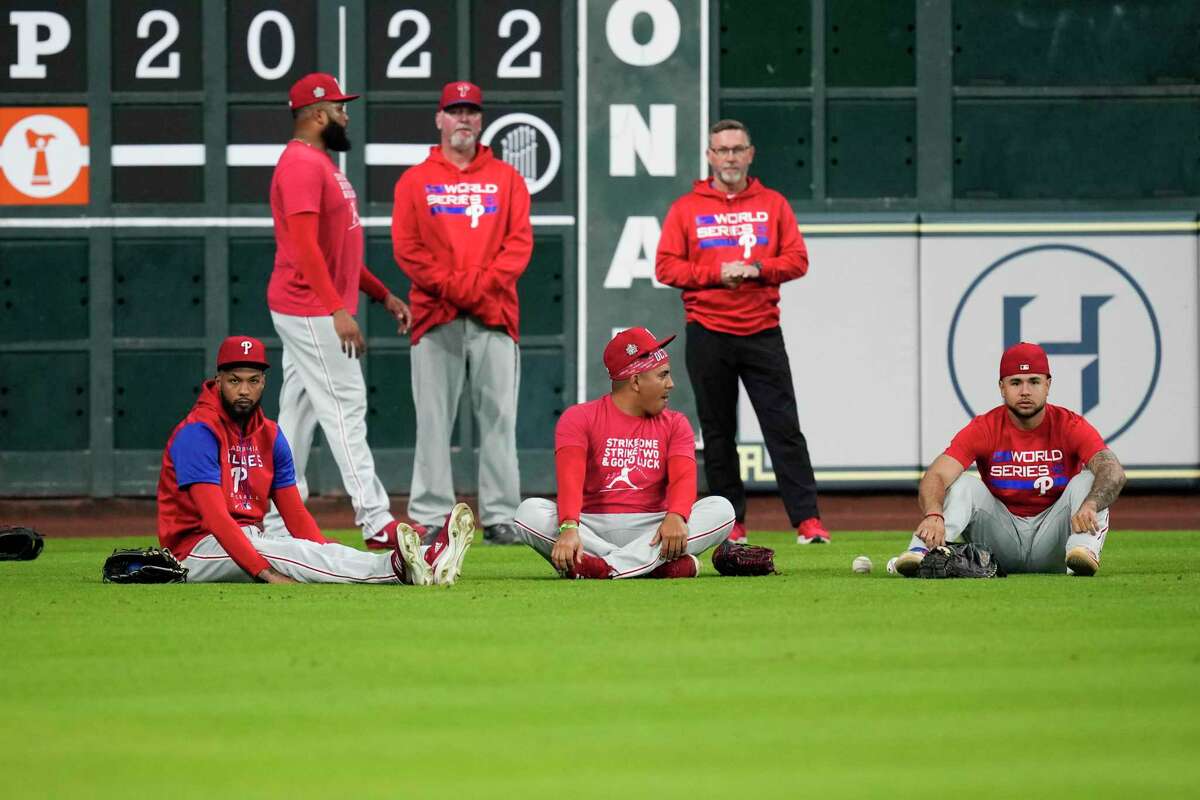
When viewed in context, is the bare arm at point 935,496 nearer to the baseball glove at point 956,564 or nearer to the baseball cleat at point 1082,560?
the baseball glove at point 956,564

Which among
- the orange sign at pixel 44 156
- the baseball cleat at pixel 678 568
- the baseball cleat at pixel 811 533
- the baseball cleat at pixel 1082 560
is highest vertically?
the orange sign at pixel 44 156

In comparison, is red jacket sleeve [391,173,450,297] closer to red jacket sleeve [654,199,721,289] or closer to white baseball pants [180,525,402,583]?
red jacket sleeve [654,199,721,289]

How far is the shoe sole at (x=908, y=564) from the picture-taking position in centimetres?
691

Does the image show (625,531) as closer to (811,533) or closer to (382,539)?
(382,539)

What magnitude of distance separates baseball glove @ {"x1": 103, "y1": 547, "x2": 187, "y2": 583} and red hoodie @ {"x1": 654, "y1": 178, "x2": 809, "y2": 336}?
10.5ft

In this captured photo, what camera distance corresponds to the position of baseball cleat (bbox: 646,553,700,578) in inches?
279

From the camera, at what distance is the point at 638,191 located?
37.4 feet

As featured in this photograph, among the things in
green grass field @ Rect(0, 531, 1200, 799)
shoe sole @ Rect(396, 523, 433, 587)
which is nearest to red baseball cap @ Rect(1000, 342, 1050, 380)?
green grass field @ Rect(0, 531, 1200, 799)

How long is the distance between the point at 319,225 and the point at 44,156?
3.39 meters

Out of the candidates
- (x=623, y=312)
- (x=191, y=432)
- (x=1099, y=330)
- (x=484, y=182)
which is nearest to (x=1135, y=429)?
(x=1099, y=330)

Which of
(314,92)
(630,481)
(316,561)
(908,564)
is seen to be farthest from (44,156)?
(908,564)

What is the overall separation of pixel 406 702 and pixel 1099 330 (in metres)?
8.10

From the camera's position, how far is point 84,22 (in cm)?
1126

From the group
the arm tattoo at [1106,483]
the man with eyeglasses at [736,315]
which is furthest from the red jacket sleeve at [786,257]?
the arm tattoo at [1106,483]
